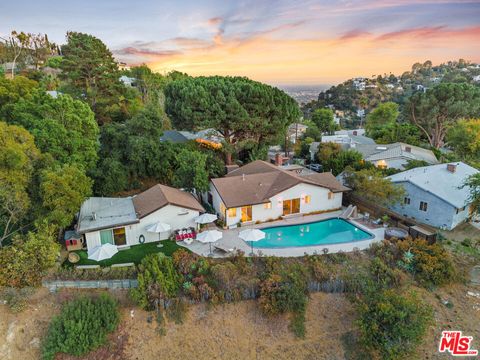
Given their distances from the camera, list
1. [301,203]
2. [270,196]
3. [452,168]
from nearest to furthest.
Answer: [270,196]
[301,203]
[452,168]

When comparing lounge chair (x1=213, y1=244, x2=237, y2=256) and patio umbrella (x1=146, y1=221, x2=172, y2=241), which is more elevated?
patio umbrella (x1=146, y1=221, x2=172, y2=241)

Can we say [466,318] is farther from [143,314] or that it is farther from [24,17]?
[24,17]

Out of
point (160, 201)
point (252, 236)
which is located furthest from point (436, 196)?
point (160, 201)

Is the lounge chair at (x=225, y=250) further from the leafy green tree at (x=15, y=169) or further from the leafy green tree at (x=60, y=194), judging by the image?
the leafy green tree at (x=15, y=169)

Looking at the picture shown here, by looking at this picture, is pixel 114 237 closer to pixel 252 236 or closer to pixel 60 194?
pixel 60 194

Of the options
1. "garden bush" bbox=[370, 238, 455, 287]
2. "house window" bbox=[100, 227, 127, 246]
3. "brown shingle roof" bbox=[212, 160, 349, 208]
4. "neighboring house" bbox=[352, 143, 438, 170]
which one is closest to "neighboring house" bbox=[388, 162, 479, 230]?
"garden bush" bbox=[370, 238, 455, 287]

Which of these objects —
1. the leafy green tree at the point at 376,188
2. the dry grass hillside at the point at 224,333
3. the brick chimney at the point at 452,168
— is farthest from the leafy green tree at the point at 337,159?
the dry grass hillside at the point at 224,333

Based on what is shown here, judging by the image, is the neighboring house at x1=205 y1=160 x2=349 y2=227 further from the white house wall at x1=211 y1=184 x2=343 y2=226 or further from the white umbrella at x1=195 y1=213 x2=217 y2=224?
the white umbrella at x1=195 y1=213 x2=217 y2=224
